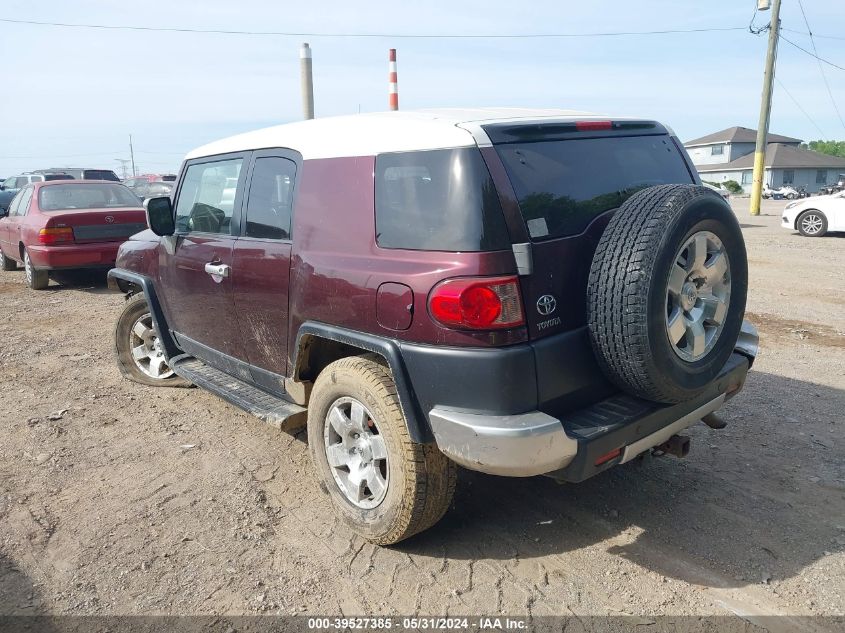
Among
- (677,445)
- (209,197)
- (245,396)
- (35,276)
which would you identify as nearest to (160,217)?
(209,197)

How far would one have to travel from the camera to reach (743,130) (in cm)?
6681

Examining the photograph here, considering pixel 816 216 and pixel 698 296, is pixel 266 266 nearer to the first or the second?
pixel 698 296

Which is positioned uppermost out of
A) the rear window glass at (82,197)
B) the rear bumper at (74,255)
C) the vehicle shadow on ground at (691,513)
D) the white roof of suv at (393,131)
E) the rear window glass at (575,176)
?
the white roof of suv at (393,131)

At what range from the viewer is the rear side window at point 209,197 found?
3.97 m

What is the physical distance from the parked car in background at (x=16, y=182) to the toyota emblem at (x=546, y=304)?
19869 millimetres

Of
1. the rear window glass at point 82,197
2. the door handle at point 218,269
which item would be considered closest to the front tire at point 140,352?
the door handle at point 218,269

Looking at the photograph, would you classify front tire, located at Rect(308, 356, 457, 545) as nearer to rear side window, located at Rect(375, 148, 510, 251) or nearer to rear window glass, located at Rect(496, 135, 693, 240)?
rear side window, located at Rect(375, 148, 510, 251)

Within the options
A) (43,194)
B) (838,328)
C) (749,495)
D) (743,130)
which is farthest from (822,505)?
(743,130)

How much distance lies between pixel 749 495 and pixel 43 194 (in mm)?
10225

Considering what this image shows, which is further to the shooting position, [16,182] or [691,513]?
[16,182]

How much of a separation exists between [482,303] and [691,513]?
5.74 ft

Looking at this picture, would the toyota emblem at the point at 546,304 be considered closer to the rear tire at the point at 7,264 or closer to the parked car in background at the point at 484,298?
the parked car in background at the point at 484,298

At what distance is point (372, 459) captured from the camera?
3.06 m

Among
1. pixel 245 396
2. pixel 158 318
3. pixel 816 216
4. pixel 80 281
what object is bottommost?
pixel 80 281
